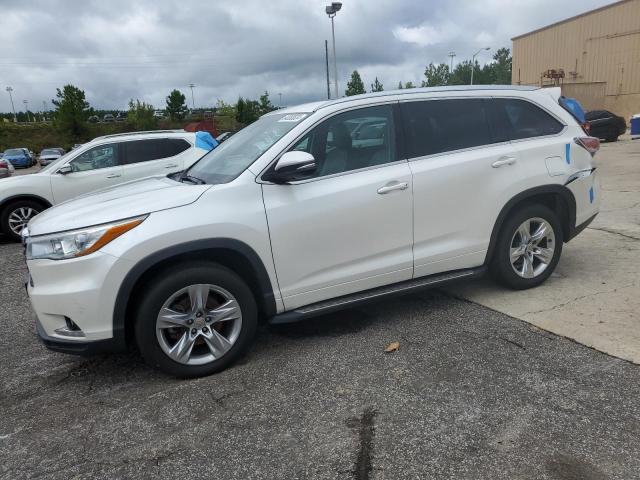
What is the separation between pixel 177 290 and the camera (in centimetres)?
326

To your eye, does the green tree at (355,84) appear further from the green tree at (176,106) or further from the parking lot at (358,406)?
the parking lot at (358,406)

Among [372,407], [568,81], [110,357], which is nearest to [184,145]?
[110,357]

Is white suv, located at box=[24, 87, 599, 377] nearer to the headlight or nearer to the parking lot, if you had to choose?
the headlight

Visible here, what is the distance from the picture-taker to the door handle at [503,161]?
4251 mm

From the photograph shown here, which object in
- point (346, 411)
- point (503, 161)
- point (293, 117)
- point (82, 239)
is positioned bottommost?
point (346, 411)

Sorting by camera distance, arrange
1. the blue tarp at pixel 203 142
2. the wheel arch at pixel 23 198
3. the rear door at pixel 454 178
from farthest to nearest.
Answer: the blue tarp at pixel 203 142 → the wheel arch at pixel 23 198 → the rear door at pixel 454 178

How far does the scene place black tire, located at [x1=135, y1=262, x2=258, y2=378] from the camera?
3211 mm

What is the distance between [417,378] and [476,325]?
1.01m

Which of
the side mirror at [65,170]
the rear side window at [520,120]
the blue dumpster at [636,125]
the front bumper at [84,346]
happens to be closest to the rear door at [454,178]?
the rear side window at [520,120]

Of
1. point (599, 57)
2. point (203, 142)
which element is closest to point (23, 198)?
point (203, 142)

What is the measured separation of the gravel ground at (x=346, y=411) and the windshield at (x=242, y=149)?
1.35 m

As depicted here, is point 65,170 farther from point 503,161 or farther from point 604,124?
point 604,124

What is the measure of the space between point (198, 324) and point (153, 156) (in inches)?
248

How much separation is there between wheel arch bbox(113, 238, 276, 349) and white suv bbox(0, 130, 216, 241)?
214 inches
